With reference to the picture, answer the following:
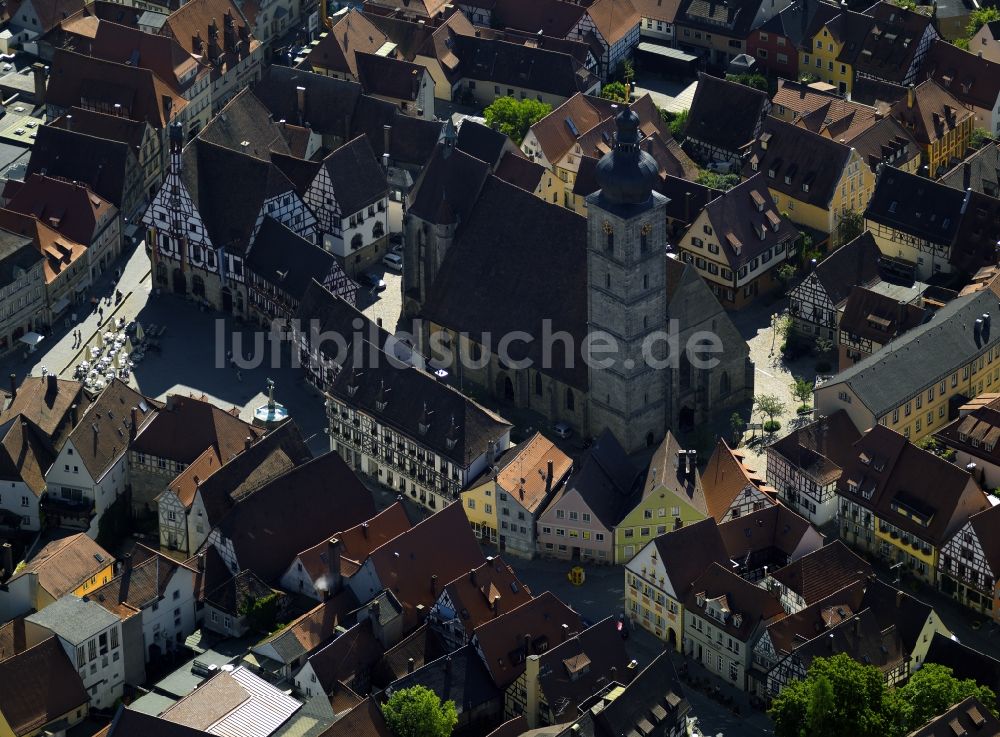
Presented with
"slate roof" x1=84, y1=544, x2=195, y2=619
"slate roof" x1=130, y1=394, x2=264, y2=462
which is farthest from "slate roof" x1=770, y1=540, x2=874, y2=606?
"slate roof" x1=130, y1=394, x2=264, y2=462

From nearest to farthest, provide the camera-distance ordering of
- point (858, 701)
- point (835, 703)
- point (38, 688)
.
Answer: point (835, 703)
point (858, 701)
point (38, 688)

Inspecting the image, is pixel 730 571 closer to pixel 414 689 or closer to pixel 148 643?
pixel 414 689

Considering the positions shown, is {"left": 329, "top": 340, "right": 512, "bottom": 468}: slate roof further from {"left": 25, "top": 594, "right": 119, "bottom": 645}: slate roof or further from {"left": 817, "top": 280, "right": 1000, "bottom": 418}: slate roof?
{"left": 25, "top": 594, "right": 119, "bottom": 645}: slate roof

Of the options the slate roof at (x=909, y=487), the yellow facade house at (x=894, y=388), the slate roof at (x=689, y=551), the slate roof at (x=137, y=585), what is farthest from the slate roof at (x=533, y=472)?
the slate roof at (x=137, y=585)

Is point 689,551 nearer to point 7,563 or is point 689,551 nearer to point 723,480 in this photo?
point 723,480

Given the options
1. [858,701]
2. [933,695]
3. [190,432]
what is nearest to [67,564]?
[190,432]

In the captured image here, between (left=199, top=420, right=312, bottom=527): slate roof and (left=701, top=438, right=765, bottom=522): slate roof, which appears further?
(left=701, top=438, right=765, bottom=522): slate roof

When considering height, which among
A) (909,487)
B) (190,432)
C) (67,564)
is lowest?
(67,564)
